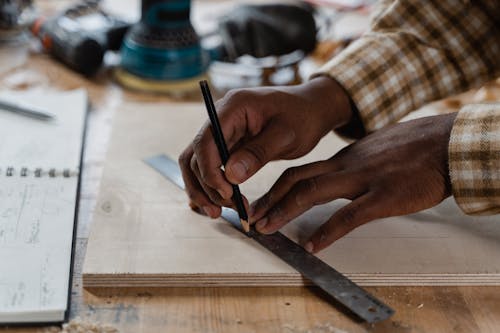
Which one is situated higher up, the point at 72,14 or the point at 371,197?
the point at 371,197

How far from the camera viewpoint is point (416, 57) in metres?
1.26

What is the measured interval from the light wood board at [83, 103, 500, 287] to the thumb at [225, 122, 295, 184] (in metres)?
0.10

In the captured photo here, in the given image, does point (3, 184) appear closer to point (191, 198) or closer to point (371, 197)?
Answer: point (191, 198)

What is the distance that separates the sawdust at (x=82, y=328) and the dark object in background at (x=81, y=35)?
35.6 inches

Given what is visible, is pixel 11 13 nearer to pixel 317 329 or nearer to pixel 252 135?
pixel 252 135

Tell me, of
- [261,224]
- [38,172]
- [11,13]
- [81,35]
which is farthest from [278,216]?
[11,13]

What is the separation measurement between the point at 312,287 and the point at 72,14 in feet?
3.72

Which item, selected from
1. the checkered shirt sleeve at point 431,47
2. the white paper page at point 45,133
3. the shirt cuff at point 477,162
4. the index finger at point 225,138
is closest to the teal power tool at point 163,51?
the white paper page at point 45,133

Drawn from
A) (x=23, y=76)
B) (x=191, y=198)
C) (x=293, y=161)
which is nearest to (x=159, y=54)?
(x=23, y=76)

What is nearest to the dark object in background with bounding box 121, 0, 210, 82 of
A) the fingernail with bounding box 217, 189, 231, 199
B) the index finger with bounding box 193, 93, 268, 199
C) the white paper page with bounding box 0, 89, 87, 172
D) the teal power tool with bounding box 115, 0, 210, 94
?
the teal power tool with bounding box 115, 0, 210, 94

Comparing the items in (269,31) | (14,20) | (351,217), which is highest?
(351,217)

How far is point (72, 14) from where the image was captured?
1.76 meters

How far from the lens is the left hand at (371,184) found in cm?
96

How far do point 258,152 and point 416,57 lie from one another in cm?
44
